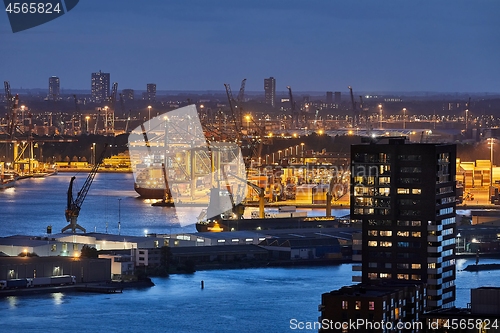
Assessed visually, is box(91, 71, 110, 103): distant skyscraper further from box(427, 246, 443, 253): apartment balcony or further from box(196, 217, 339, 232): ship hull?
box(427, 246, 443, 253): apartment balcony

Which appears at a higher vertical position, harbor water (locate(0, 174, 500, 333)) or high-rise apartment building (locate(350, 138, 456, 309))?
high-rise apartment building (locate(350, 138, 456, 309))

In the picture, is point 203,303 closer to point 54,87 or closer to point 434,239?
point 434,239

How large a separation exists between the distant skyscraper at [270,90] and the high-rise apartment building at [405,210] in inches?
1448

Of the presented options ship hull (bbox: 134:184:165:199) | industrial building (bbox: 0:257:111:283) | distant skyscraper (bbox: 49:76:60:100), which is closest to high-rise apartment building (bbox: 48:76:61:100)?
distant skyscraper (bbox: 49:76:60:100)

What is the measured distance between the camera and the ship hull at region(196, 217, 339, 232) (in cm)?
1547

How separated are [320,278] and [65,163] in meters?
20.6

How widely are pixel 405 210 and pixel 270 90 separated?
125ft

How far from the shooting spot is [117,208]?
18953 mm

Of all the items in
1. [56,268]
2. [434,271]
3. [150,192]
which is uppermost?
[434,271]

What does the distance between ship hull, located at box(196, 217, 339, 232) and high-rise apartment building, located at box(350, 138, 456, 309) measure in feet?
19.9

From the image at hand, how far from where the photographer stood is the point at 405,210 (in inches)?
366

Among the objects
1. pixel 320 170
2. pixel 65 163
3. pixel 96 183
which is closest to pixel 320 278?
pixel 320 170

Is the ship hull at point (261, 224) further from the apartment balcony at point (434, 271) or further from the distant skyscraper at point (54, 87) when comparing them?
the distant skyscraper at point (54, 87)

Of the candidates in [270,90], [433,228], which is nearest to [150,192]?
[433,228]
